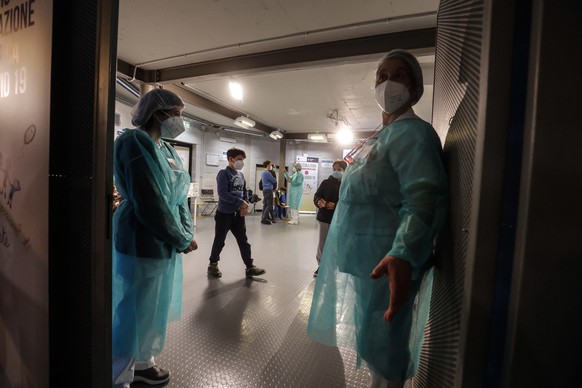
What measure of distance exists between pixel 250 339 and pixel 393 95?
1.72 metres

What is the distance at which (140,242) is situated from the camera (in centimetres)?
111

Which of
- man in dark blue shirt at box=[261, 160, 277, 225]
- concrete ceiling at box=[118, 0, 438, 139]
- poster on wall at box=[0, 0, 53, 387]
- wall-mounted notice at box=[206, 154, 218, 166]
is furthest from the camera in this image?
wall-mounted notice at box=[206, 154, 218, 166]

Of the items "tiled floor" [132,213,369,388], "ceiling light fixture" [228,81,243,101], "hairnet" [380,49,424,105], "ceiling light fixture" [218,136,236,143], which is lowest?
"tiled floor" [132,213,369,388]

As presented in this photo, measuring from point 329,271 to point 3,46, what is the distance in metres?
1.59

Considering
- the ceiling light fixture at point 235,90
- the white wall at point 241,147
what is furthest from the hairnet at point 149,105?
the white wall at point 241,147

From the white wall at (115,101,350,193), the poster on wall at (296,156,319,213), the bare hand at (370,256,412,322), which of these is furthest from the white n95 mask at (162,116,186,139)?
the poster on wall at (296,156,319,213)

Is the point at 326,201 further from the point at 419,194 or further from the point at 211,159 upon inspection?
the point at 211,159

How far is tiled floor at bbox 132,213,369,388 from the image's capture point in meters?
1.36

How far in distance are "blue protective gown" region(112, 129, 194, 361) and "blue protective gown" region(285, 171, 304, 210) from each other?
5.93 m

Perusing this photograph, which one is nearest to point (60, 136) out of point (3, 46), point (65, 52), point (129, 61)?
point (65, 52)

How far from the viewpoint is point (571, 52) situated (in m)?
0.42

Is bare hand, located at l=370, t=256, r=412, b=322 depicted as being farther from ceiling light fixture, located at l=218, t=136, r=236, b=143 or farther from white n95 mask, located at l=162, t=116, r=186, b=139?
ceiling light fixture, located at l=218, t=136, r=236, b=143

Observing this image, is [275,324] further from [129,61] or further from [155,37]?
[129,61]

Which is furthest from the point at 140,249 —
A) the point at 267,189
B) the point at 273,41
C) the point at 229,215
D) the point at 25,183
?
the point at 267,189
